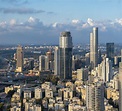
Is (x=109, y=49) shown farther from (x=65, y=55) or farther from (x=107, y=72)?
(x=107, y=72)

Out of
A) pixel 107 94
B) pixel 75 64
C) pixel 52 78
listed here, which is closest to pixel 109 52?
pixel 75 64

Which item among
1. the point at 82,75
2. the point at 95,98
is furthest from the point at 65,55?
the point at 95,98

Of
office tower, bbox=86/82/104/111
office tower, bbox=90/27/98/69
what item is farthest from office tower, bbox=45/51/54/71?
office tower, bbox=86/82/104/111

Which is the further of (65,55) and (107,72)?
(65,55)

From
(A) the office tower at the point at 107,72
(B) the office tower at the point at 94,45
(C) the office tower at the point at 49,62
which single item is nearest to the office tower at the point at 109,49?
(B) the office tower at the point at 94,45

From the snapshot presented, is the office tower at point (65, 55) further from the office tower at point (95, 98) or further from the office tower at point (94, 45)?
the office tower at point (95, 98)

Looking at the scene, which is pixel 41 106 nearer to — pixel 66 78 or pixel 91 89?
pixel 91 89
